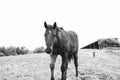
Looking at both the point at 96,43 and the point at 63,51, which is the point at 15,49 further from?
the point at 63,51

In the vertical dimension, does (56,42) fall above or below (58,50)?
above

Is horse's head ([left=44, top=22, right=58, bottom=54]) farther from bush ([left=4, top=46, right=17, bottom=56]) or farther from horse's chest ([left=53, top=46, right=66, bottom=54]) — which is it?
bush ([left=4, top=46, right=17, bottom=56])

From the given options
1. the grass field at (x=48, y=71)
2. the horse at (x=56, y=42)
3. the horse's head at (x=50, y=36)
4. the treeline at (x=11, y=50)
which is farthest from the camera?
the treeline at (x=11, y=50)

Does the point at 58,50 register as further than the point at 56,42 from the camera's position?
Yes

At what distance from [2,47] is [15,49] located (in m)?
8.21

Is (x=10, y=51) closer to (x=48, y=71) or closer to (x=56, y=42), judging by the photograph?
(x=48, y=71)

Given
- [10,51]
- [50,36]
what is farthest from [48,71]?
[10,51]

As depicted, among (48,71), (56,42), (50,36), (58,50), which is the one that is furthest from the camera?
(48,71)

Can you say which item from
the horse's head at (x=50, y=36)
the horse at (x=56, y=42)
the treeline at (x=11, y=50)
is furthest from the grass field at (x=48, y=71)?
the treeline at (x=11, y=50)

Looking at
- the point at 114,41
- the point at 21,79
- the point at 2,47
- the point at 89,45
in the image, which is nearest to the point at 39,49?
the point at 2,47

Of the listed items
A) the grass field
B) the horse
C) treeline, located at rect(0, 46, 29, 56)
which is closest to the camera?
the horse

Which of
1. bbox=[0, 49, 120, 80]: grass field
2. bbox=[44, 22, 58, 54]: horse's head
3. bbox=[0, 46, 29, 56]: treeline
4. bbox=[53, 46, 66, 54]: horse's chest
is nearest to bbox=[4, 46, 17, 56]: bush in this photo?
bbox=[0, 46, 29, 56]: treeline

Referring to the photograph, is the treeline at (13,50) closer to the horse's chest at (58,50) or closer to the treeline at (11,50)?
the treeline at (11,50)

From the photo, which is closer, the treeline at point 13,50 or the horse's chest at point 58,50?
the horse's chest at point 58,50
